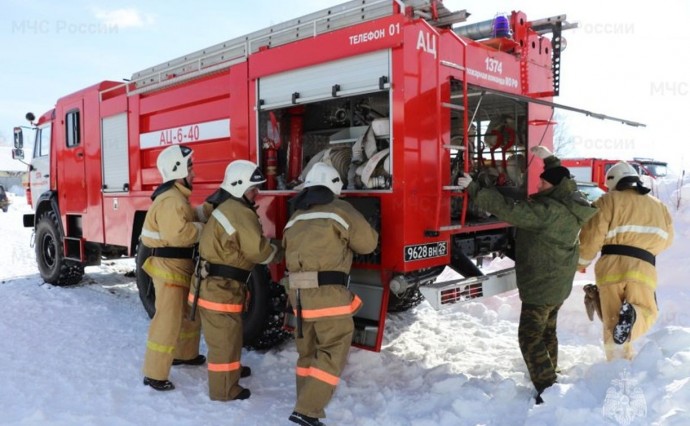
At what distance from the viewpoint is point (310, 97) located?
4.20 m

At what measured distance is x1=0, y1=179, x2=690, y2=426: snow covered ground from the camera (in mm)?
3277

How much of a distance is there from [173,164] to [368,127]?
5.25ft

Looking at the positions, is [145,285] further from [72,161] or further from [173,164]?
[72,161]

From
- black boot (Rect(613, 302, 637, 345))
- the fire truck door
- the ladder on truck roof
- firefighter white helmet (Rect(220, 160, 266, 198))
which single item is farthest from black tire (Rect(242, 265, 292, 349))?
the fire truck door

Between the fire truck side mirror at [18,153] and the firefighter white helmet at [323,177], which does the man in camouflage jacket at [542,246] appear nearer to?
the firefighter white helmet at [323,177]

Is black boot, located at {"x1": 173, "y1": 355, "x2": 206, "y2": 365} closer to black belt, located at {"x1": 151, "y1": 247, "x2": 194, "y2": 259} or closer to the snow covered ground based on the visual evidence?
the snow covered ground

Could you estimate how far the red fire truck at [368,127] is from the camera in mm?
3783

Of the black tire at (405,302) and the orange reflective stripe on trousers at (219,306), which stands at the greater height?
the orange reflective stripe on trousers at (219,306)

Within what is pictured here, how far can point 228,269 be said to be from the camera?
3891 mm

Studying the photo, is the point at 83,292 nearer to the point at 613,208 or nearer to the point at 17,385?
the point at 17,385

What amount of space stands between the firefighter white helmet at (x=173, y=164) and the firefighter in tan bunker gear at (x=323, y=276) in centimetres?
125

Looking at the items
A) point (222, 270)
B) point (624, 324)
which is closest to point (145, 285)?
point (222, 270)

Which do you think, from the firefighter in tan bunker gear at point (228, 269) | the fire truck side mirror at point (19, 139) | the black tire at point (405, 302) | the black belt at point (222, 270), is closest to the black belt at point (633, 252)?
the black tire at point (405, 302)

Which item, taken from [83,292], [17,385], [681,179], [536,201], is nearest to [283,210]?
[536,201]
